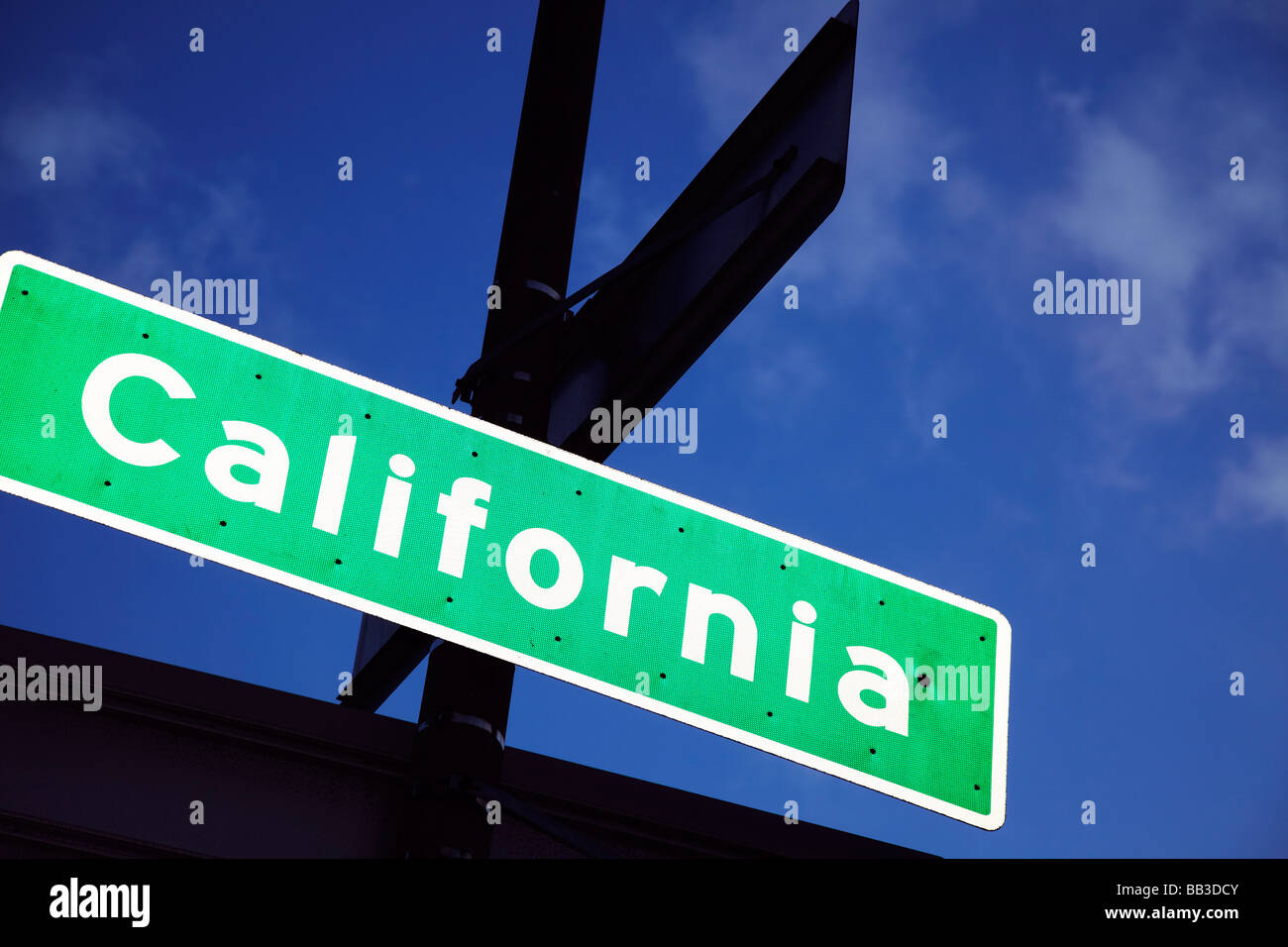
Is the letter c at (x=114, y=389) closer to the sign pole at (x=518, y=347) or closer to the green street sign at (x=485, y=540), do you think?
the green street sign at (x=485, y=540)

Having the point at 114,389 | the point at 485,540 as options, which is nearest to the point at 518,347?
the point at 485,540

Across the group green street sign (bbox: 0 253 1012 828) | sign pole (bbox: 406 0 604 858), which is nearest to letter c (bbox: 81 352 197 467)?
green street sign (bbox: 0 253 1012 828)

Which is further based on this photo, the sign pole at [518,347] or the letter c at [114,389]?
the sign pole at [518,347]

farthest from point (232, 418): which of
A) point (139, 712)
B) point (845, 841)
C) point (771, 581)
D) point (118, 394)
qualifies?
point (845, 841)

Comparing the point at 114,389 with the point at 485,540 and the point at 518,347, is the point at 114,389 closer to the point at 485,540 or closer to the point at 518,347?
the point at 485,540

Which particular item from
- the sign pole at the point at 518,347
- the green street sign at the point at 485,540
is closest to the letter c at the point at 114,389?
the green street sign at the point at 485,540

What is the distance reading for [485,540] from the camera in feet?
8.83

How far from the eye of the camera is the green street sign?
252cm

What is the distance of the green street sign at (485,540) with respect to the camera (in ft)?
8.25

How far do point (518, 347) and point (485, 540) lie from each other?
0.74 metres
